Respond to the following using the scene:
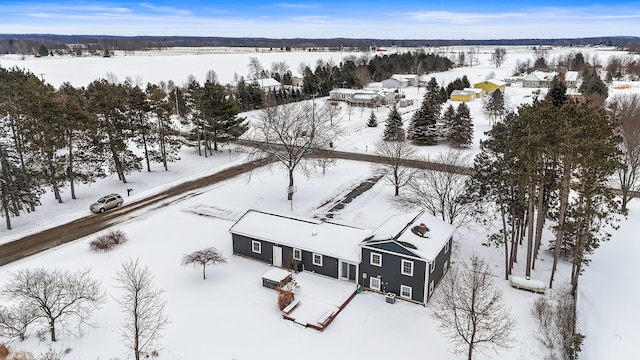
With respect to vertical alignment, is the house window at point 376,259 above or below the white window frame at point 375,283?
above

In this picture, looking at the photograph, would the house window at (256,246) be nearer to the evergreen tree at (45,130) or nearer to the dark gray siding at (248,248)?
the dark gray siding at (248,248)

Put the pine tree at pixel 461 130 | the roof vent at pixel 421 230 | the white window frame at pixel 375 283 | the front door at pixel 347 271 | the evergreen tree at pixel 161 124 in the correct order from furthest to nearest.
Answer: the pine tree at pixel 461 130 < the evergreen tree at pixel 161 124 < the front door at pixel 347 271 < the roof vent at pixel 421 230 < the white window frame at pixel 375 283

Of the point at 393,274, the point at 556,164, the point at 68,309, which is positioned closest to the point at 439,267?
the point at 393,274

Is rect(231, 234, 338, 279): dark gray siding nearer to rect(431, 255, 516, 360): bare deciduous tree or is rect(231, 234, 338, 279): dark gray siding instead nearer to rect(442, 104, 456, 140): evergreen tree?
rect(431, 255, 516, 360): bare deciduous tree

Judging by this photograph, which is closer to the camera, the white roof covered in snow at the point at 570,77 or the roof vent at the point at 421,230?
the roof vent at the point at 421,230

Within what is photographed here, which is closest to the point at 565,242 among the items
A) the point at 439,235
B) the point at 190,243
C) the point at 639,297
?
the point at 639,297

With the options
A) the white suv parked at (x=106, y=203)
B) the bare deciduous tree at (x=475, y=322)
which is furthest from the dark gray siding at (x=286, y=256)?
the white suv parked at (x=106, y=203)

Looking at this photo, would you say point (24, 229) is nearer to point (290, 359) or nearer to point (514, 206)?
point (290, 359)

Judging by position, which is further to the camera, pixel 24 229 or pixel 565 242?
pixel 24 229
